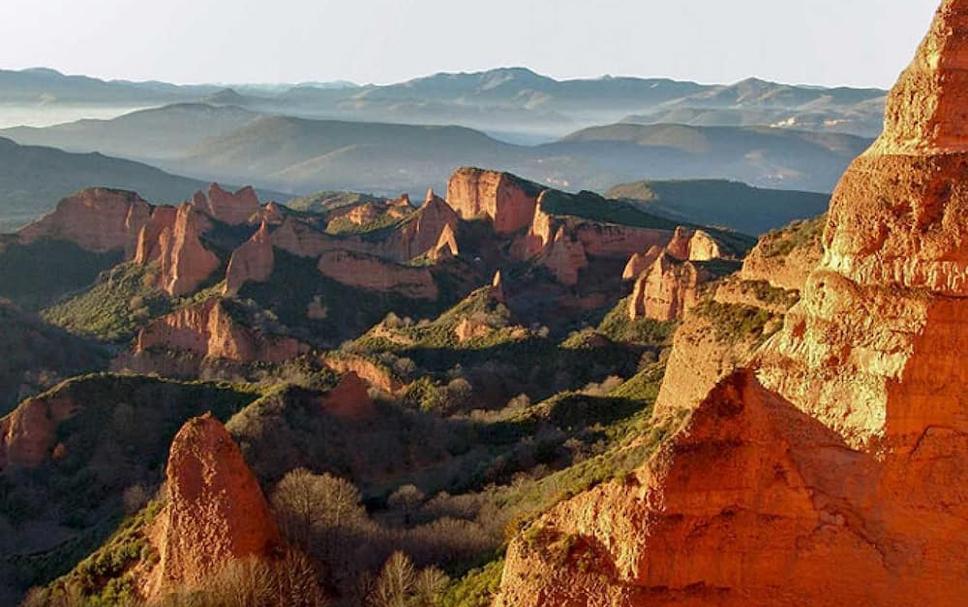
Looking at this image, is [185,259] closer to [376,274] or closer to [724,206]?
[376,274]

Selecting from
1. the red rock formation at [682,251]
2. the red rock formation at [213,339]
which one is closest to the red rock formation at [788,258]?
the red rock formation at [682,251]

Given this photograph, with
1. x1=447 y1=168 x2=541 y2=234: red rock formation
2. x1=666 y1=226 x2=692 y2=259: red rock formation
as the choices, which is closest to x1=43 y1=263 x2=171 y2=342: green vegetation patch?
x1=447 y1=168 x2=541 y2=234: red rock formation

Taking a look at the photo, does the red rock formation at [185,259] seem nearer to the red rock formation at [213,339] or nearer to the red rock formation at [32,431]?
the red rock formation at [213,339]

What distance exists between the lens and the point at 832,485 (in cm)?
1744

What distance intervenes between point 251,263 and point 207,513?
165 feet

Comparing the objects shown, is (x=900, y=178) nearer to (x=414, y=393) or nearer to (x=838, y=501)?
(x=838, y=501)

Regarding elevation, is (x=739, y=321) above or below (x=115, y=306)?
above

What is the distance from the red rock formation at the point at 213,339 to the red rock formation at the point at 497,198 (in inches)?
1290

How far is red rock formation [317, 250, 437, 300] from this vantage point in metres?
77.8

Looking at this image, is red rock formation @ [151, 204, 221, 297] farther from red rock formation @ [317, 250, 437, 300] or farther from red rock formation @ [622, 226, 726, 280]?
red rock formation @ [622, 226, 726, 280]

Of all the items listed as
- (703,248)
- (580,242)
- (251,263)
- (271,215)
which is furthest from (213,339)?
(271,215)

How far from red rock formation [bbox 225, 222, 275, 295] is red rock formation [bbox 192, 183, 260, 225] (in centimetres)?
1648

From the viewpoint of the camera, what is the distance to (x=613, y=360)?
56000mm

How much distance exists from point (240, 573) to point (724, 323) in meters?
16.4
